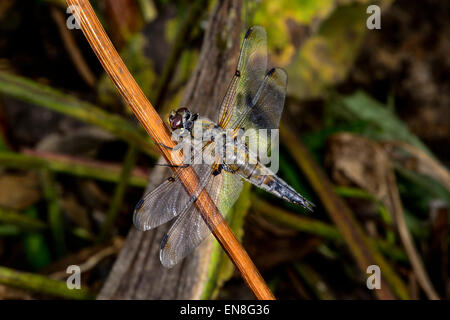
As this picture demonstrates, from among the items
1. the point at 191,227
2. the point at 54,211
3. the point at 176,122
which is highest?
the point at 54,211

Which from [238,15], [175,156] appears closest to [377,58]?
[238,15]

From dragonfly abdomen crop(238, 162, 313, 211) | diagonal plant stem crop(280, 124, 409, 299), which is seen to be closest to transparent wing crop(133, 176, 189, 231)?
dragonfly abdomen crop(238, 162, 313, 211)

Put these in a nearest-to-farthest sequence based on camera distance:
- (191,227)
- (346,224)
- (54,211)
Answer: (191,227) < (346,224) < (54,211)

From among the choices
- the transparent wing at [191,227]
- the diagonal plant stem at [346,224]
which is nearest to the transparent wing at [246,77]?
the transparent wing at [191,227]

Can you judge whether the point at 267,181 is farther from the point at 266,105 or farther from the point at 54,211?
the point at 54,211

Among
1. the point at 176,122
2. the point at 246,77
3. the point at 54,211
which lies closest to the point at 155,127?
the point at 176,122

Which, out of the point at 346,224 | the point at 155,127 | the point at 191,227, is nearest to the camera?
the point at 155,127

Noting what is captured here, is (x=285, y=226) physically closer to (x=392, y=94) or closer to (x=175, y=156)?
(x=175, y=156)
